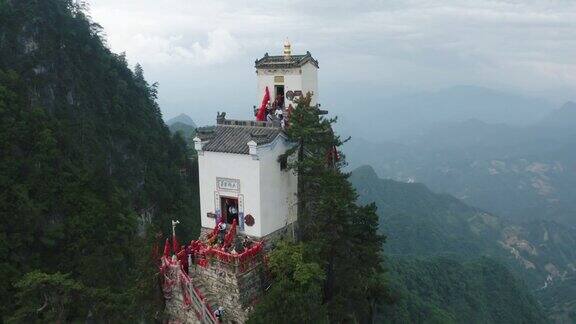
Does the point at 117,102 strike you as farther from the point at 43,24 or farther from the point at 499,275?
the point at 499,275

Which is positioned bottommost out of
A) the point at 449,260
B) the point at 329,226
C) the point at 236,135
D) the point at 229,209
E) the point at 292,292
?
the point at 449,260

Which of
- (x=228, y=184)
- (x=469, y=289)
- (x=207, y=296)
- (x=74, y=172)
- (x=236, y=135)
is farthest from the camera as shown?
(x=469, y=289)

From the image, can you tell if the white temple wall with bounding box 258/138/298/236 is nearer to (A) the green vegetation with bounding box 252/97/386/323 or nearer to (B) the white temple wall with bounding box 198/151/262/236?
(B) the white temple wall with bounding box 198/151/262/236

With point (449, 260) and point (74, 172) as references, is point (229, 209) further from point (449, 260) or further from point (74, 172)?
point (449, 260)

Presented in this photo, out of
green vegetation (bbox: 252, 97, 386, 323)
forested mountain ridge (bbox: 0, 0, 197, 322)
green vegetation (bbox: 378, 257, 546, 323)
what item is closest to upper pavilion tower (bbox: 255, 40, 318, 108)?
green vegetation (bbox: 252, 97, 386, 323)

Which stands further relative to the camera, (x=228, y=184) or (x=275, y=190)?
(x=275, y=190)

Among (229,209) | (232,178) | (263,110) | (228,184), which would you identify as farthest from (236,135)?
(229,209)
